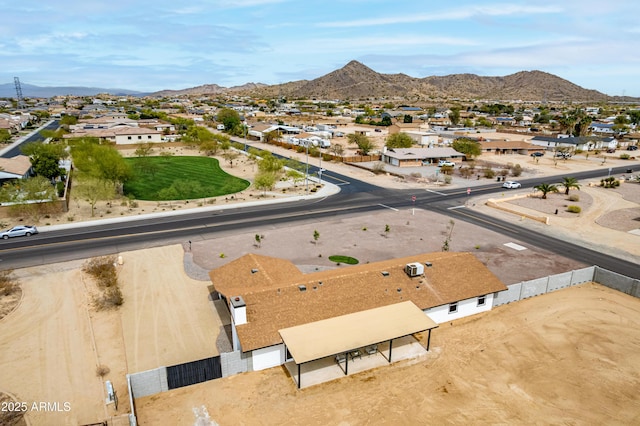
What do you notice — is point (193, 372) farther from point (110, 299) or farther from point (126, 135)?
point (126, 135)

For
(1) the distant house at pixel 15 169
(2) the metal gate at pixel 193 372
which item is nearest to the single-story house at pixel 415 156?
(1) the distant house at pixel 15 169

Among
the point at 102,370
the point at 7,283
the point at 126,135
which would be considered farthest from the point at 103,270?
the point at 126,135

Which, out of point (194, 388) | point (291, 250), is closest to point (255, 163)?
point (291, 250)

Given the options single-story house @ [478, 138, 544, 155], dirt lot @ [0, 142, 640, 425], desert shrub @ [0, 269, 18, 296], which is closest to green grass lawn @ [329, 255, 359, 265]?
dirt lot @ [0, 142, 640, 425]

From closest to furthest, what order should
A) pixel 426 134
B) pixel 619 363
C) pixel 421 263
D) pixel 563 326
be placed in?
pixel 619 363 < pixel 563 326 < pixel 421 263 < pixel 426 134

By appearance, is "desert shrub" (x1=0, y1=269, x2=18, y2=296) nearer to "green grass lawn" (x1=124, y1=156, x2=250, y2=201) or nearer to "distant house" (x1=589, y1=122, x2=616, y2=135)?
"green grass lawn" (x1=124, y1=156, x2=250, y2=201)

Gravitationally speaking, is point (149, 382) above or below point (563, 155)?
below

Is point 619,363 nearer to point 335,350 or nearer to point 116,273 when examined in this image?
point 335,350
